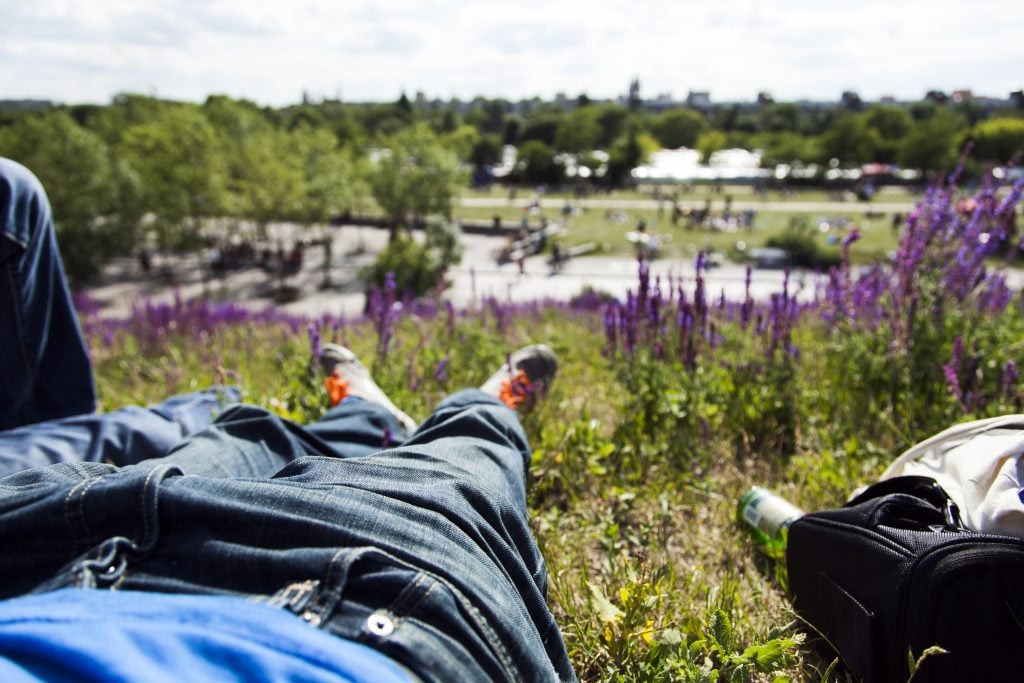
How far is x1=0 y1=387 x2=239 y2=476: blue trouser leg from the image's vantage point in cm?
237

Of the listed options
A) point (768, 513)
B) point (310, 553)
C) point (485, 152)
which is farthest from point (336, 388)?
point (485, 152)

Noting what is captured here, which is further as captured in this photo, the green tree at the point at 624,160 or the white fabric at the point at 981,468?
the green tree at the point at 624,160

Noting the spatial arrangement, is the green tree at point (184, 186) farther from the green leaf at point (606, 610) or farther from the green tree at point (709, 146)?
the green tree at point (709, 146)

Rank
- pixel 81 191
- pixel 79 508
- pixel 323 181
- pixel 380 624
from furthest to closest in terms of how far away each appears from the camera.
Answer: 1. pixel 323 181
2. pixel 81 191
3. pixel 79 508
4. pixel 380 624

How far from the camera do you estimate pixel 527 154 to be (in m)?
63.9

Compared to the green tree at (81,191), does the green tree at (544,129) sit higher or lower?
higher

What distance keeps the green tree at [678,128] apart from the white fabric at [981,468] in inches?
4017

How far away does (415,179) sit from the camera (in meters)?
35.0

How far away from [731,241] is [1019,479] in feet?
116

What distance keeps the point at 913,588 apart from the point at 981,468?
0.47 meters

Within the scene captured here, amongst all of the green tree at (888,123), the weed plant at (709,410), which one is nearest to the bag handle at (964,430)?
the weed plant at (709,410)

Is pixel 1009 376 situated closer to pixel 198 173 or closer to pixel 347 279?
pixel 347 279

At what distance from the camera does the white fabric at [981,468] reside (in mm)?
1602

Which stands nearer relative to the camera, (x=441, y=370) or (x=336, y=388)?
(x=336, y=388)
